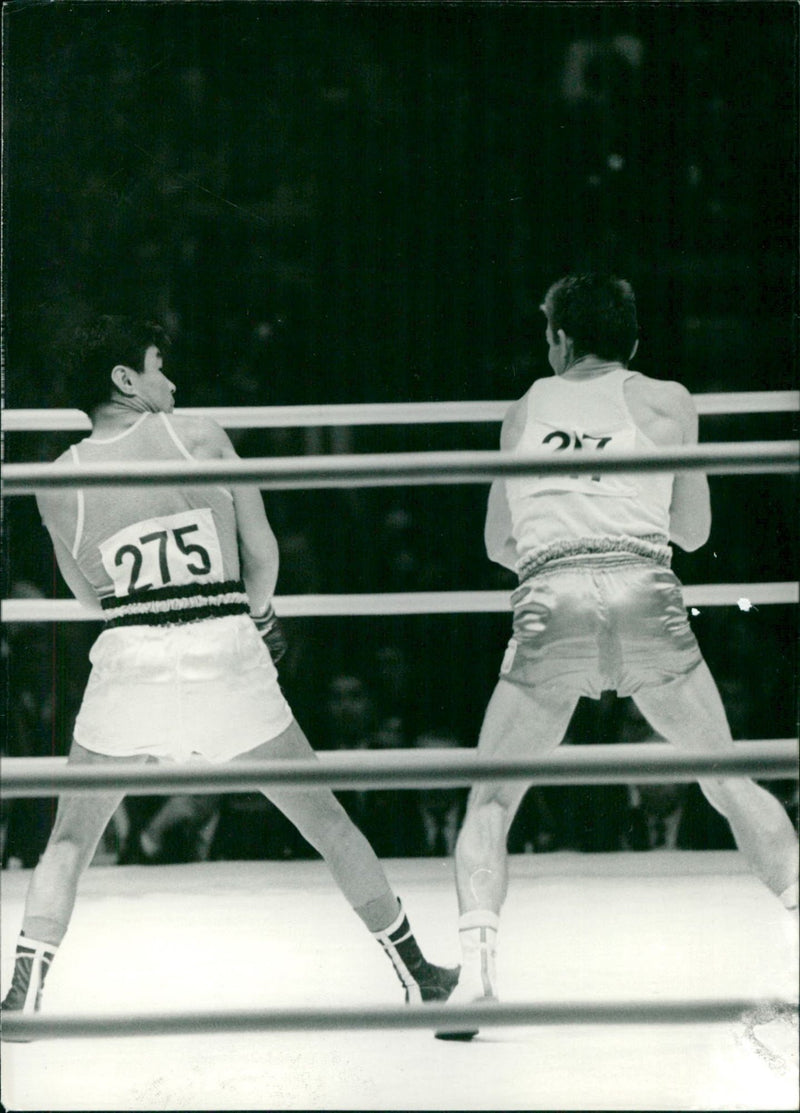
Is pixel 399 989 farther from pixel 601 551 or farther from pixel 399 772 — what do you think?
pixel 399 772

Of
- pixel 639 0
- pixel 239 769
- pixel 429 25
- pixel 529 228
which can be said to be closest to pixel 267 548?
pixel 239 769

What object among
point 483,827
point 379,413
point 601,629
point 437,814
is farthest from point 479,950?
point 437,814

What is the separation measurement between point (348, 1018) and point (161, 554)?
3.09 ft

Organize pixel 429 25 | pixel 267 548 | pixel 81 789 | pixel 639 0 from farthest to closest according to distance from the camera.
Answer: pixel 429 25 < pixel 639 0 < pixel 267 548 < pixel 81 789

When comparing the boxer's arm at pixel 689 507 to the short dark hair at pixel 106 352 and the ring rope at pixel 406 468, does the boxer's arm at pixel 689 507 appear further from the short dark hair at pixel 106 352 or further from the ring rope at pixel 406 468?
the ring rope at pixel 406 468

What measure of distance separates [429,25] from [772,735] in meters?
1.94

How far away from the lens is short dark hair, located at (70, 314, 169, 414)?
6.24 ft

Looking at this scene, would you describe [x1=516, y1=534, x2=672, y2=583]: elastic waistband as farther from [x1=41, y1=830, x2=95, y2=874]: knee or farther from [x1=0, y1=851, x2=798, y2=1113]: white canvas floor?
[x1=41, y1=830, x2=95, y2=874]: knee

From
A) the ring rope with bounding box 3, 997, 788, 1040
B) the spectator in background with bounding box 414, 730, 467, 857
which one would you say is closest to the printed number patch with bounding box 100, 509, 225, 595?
the ring rope with bounding box 3, 997, 788, 1040

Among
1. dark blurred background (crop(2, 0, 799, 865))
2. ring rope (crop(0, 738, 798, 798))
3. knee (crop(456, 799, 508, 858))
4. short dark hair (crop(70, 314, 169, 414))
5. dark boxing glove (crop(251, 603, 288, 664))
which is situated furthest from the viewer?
dark blurred background (crop(2, 0, 799, 865))

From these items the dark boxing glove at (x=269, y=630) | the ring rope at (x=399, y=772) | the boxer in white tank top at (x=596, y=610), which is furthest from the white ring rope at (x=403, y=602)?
the ring rope at (x=399, y=772)

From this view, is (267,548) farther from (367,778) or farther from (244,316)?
(244,316)

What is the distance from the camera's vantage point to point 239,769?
3.31 feet

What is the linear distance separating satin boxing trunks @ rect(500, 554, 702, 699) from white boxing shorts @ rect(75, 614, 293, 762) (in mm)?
383
